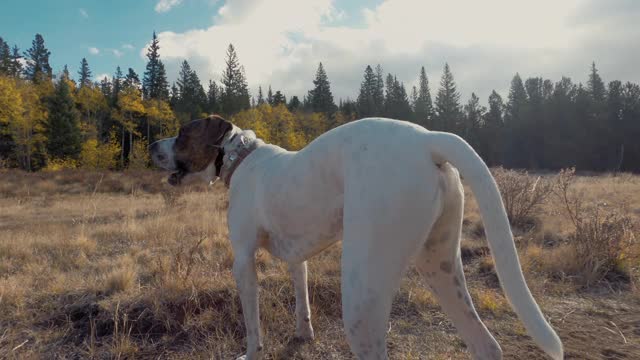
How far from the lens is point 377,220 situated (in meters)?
1.89

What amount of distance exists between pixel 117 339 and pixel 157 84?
210ft

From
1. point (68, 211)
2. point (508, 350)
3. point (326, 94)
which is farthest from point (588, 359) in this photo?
point (326, 94)

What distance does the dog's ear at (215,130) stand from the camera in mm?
3389

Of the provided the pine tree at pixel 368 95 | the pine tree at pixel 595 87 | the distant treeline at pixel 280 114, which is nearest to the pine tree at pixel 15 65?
the distant treeline at pixel 280 114

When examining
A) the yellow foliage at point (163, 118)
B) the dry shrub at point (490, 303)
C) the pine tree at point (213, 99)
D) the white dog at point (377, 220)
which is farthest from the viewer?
the pine tree at point (213, 99)

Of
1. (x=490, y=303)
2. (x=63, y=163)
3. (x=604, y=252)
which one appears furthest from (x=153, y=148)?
(x=63, y=163)

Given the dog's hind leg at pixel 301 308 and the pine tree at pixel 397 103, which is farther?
the pine tree at pixel 397 103

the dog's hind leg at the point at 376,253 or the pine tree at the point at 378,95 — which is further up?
the pine tree at the point at 378,95

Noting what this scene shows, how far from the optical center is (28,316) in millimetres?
3740

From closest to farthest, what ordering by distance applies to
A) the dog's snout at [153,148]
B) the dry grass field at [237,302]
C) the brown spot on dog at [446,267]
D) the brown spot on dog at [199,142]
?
the brown spot on dog at [446,267]
the dry grass field at [237,302]
the brown spot on dog at [199,142]
the dog's snout at [153,148]

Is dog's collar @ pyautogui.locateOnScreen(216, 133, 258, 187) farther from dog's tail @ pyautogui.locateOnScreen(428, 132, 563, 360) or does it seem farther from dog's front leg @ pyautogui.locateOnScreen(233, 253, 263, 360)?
dog's tail @ pyautogui.locateOnScreen(428, 132, 563, 360)

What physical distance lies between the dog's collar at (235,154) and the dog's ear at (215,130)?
8 cm

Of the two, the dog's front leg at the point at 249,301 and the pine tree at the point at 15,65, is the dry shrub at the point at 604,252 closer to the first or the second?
the dog's front leg at the point at 249,301

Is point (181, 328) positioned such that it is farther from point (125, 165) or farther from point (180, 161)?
point (125, 165)
